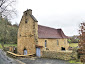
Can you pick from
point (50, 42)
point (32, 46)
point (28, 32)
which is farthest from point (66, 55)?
point (28, 32)

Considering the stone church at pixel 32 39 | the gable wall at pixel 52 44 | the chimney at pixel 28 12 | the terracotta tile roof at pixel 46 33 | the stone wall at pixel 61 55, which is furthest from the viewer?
the chimney at pixel 28 12

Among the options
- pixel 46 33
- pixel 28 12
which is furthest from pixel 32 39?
pixel 28 12

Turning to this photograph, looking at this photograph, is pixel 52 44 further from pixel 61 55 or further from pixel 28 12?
pixel 28 12

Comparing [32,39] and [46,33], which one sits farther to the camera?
[46,33]

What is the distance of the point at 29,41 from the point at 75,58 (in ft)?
38.8

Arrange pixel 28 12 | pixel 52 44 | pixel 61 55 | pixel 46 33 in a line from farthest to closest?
pixel 46 33
pixel 52 44
pixel 28 12
pixel 61 55

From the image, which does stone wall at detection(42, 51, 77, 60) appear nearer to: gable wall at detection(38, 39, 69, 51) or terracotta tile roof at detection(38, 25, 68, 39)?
gable wall at detection(38, 39, 69, 51)

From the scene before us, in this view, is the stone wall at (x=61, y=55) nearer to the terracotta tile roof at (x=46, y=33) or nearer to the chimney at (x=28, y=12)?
the terracotta tile roof at (x=46, y=33)

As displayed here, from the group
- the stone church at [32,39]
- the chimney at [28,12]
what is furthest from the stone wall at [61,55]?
the chimney at [28,12]

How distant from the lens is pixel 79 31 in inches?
374

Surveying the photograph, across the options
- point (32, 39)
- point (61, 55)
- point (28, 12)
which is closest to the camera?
point (61, 55)

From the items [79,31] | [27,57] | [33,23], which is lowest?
[27,57]

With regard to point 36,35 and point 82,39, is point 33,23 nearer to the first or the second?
point 36,35

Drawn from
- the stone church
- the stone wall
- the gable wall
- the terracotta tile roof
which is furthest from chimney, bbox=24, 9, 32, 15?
the stone wall
